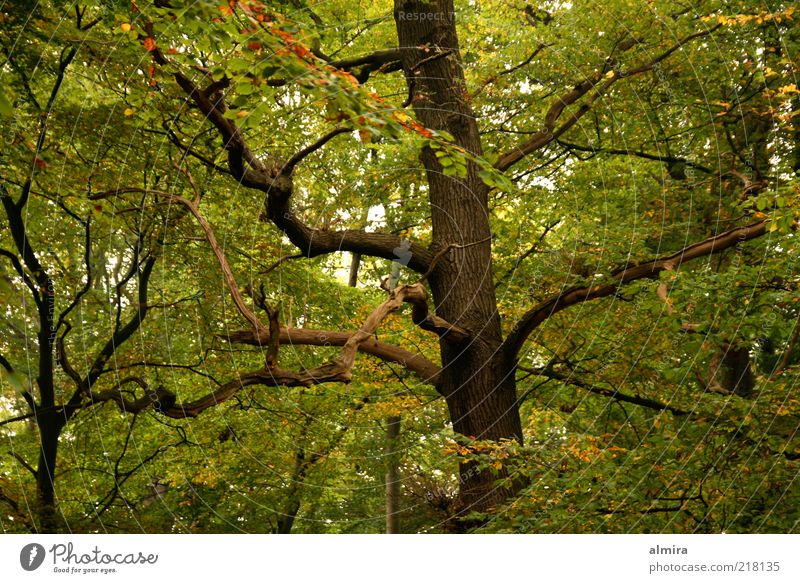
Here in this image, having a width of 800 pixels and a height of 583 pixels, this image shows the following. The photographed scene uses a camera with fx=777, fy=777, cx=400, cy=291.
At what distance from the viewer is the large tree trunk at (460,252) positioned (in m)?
8.75

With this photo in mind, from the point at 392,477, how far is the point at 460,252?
27.4ft

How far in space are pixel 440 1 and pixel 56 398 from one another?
866 centimetres

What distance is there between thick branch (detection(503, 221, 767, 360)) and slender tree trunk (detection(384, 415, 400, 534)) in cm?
653

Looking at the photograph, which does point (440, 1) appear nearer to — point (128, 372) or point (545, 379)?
point (545, 379)

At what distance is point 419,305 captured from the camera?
795cm
